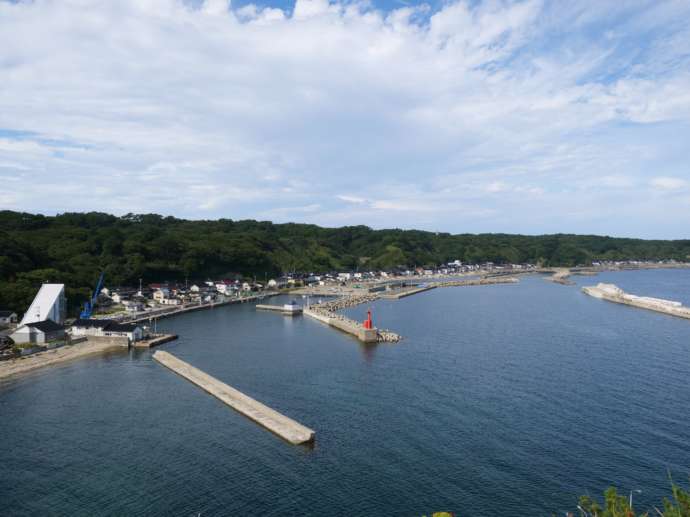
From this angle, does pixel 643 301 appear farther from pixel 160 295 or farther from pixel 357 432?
pixel 160 295

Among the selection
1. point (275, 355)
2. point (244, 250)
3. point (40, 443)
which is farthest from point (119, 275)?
point (40, 443)

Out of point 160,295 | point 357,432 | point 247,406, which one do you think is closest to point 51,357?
point 247,406

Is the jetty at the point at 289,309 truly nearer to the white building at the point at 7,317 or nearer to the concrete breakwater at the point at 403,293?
the concrete breakwater at the point at 403,293

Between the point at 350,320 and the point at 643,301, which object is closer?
the point at 350,320

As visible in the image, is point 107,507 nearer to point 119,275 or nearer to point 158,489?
point 158,489

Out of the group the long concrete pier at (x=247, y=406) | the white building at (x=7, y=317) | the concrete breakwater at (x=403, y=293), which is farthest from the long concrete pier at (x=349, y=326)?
the white building at (x=7, y=317)

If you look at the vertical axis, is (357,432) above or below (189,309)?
below
